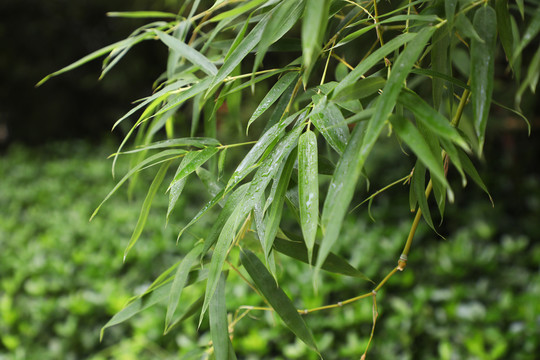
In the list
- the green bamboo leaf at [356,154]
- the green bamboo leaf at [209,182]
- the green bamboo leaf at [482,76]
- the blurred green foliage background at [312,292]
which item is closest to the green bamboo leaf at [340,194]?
the green bamboo leaf at [356,154]

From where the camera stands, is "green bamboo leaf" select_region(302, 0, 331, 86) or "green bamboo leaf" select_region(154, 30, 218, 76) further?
"green bamboo leaf" select_region(154, 30, 218, 76)

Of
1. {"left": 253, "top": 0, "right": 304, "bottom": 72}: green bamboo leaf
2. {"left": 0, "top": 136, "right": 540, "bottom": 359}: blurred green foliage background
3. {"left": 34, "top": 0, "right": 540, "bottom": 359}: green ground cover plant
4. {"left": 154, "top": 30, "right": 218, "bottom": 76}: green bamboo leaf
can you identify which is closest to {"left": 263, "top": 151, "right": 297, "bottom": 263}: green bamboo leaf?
{"left": 34, "top": 0, "right": 540, "bottom": 359}: green ground cover plant

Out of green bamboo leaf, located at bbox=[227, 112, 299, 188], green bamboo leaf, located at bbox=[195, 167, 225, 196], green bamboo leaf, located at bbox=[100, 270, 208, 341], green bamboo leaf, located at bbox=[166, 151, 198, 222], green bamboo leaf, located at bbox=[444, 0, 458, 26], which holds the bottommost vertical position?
green bamboo leaf, located at bbox=[100, 270, 208, 341]

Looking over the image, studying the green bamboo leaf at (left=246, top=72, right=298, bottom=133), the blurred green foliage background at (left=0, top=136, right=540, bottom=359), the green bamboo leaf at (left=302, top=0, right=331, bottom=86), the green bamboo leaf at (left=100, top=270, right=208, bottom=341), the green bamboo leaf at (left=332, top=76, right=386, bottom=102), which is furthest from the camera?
the blurred green foliage background at (left=0, top=136, right=540, bottom=359)

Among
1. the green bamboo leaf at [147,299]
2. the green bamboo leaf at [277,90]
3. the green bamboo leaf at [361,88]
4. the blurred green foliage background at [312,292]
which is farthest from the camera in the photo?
the blurred green foliage background at [312,292]

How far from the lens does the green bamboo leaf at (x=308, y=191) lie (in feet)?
1.40

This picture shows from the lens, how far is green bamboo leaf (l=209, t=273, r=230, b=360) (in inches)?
23.5

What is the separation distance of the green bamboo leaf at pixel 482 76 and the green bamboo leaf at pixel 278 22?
0.61ft

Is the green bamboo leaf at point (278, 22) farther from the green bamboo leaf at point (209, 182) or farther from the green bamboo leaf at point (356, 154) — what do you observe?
the green bamboo leaf at point (209, 182)

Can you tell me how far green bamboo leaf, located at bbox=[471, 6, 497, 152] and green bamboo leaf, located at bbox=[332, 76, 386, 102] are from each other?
0.27 feet

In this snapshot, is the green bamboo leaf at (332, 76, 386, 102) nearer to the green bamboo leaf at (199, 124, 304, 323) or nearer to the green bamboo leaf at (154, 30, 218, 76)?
the green bamboo leaf at (199, 124, 304, 323)

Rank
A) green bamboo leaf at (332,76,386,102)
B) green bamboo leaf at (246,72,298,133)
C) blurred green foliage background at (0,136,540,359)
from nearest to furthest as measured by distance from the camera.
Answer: green bamboo leaf at (332,76,386,102), green bamboo leaf at (246,72,298,133), blurred green foliage background at (0,136,540,359)

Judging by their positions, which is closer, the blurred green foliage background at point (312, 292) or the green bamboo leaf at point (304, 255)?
the green bamboo leaf at point (304, 255)

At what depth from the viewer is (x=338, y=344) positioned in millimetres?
1308
